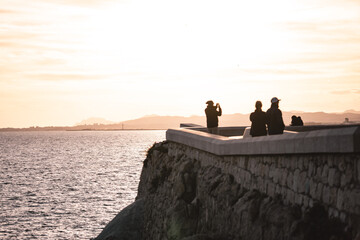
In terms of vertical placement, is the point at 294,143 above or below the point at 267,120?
below

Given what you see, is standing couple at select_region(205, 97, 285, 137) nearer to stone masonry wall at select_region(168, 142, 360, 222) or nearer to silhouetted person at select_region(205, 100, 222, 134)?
stone masonry wall at select_region(168, 142, 360, 222)

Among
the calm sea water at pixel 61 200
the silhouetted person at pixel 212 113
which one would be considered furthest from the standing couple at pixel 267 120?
the calm sea water at pixel 61 200

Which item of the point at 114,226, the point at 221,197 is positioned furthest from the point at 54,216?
the point at 221,197

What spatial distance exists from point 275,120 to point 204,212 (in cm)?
315

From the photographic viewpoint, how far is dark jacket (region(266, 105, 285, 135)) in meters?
14.6

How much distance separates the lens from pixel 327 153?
884 cm

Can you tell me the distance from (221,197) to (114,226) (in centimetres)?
1206

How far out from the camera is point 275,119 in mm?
14641

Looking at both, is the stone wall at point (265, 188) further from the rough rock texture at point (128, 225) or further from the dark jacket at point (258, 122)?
the rough rock texture at point (128, 225)

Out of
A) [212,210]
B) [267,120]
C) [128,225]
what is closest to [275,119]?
[267,120]

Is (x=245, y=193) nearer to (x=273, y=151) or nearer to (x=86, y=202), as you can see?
(x=273, y=151)

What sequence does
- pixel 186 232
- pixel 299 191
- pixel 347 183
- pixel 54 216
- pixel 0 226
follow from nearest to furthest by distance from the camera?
pixel 347 183 → pixel 299 191 → pixel 186 232 → pixel 0 226 → pixel 54 216

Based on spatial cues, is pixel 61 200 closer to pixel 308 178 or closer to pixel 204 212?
pixel 204 212

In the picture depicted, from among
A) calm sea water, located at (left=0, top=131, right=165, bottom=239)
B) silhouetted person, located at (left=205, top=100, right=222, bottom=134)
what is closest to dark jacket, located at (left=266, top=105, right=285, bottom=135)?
silhouetted person, located at (left=205, top=100, right=222, bottom=134)
